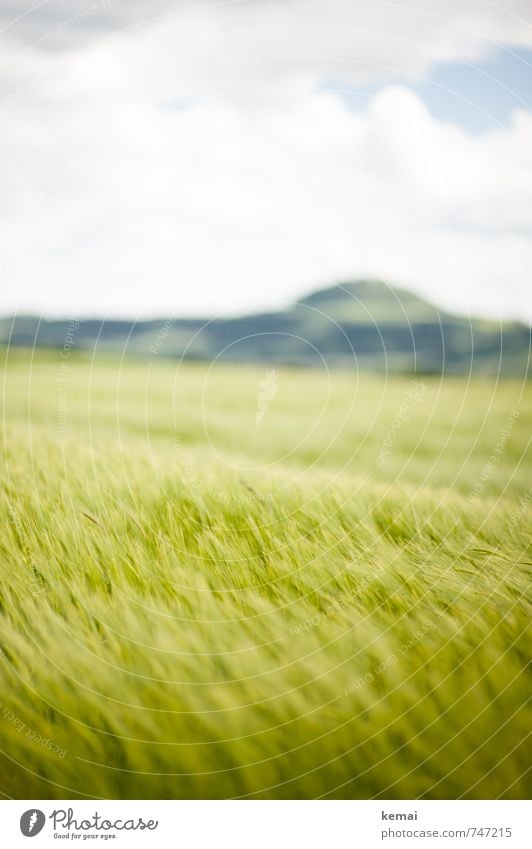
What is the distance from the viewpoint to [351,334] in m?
1.59

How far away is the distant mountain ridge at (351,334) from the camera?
1401 millimetres

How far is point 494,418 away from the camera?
153 centimetres

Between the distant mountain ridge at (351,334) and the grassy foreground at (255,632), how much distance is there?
33 centimetres
